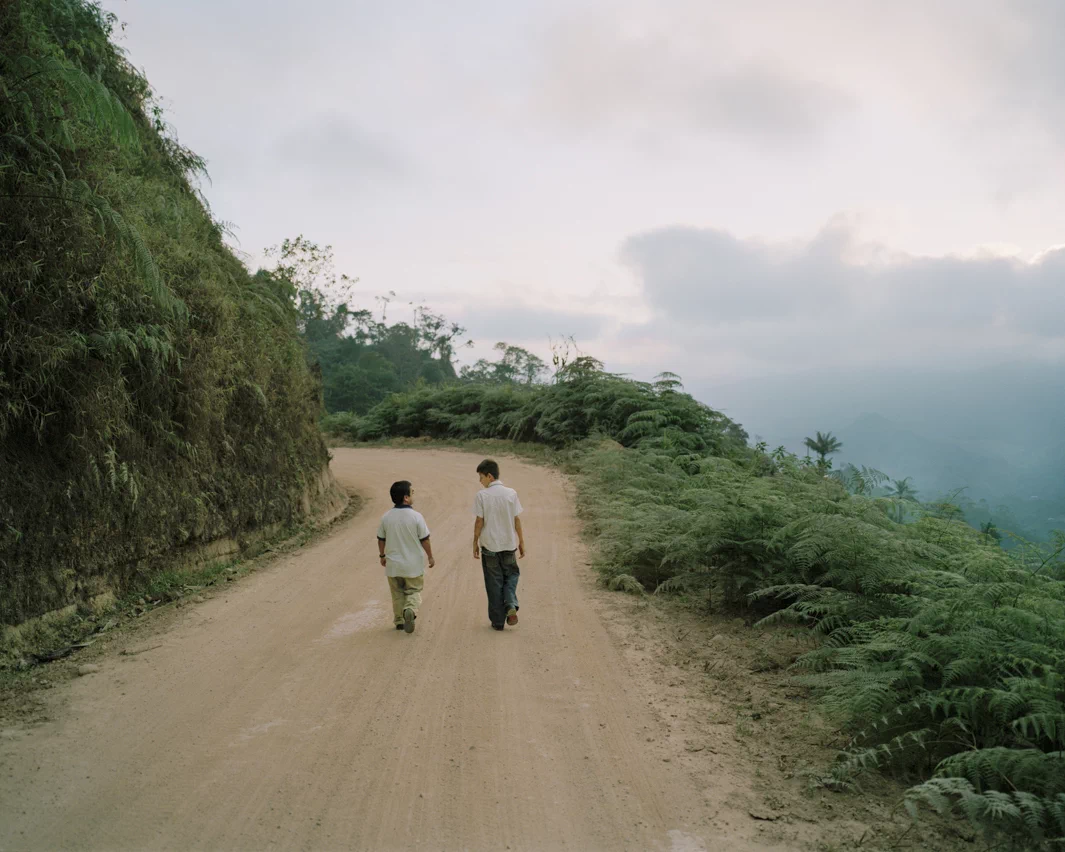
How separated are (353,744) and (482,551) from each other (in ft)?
9.41

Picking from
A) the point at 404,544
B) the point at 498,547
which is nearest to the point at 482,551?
the point at 498,547

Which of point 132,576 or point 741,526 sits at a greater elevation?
point 741,526


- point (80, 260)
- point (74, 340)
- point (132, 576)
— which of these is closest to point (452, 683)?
point (132, 576)

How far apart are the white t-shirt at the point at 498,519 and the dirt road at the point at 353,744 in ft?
2.92

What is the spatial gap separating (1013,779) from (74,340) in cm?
828

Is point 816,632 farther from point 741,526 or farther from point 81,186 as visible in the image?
point 81,186

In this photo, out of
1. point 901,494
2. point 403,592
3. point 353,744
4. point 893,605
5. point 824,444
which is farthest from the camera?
point 824,444

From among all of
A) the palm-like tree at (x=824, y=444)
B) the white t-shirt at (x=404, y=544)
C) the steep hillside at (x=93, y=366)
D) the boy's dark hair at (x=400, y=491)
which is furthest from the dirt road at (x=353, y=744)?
the palm-like tree at (x=824, y=444)

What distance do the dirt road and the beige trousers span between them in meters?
0.20

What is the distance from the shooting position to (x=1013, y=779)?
150 inches

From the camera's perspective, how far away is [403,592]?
24.1ft

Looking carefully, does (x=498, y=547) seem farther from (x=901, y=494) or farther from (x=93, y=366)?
(x=901, y=494)

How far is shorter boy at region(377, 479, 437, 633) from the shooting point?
23.7 feet

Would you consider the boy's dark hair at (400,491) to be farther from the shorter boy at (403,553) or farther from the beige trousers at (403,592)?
the beige trousers at (403,592)
